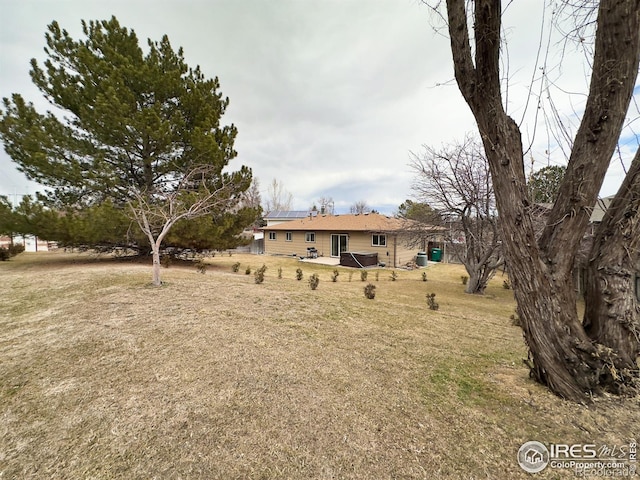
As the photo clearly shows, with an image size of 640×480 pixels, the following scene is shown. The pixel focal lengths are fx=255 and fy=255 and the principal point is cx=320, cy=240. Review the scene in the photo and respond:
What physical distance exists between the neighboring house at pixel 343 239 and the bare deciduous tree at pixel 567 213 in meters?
12.7

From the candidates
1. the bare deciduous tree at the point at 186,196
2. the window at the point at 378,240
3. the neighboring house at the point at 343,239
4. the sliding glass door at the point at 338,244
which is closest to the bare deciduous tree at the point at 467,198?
the neighboring house at the point at 343,239

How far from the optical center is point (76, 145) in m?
10.3

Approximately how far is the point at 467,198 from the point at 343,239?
1060 centimetres

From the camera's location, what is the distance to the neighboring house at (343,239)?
16891mm

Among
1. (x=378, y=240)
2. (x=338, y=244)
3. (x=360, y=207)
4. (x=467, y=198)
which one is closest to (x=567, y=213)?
(x=467, y=198)

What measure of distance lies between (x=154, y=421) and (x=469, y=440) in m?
2.44

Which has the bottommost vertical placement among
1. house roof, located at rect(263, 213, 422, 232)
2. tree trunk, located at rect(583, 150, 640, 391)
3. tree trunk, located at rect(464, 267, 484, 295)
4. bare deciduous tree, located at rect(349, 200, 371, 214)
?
tree trunk, located at rect(464, 267, 484, 295)

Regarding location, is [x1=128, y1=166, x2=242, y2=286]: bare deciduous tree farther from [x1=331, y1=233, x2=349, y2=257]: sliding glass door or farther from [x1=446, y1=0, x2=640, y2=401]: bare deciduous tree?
[x1=331, y1=233, x2=349, y2=257]: sliding glass door

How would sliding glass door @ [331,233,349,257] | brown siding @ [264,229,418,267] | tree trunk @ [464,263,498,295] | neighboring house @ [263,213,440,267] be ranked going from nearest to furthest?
1. tree trunk @ [464,263,498,295]
2. brown siding @ [264,229,418,267]
3. neighboring house @ [263,213,440,267]
4. sliding glass door @ [331,233,349,257]

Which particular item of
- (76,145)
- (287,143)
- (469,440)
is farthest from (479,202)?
(76,145)

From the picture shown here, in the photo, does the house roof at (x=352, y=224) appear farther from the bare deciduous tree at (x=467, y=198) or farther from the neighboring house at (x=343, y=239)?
the bare deciduous tree at (x=467, y=198)

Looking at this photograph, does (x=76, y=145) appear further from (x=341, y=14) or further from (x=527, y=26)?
(x=527, y=26)

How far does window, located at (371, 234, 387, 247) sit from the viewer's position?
1712 cm

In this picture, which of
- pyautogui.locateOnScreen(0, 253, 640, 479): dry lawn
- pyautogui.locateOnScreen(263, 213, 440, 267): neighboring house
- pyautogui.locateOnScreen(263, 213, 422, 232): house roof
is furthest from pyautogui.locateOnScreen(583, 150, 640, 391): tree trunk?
pyautogui.locateOnScreen(263, 213, 422, 232): house roof
